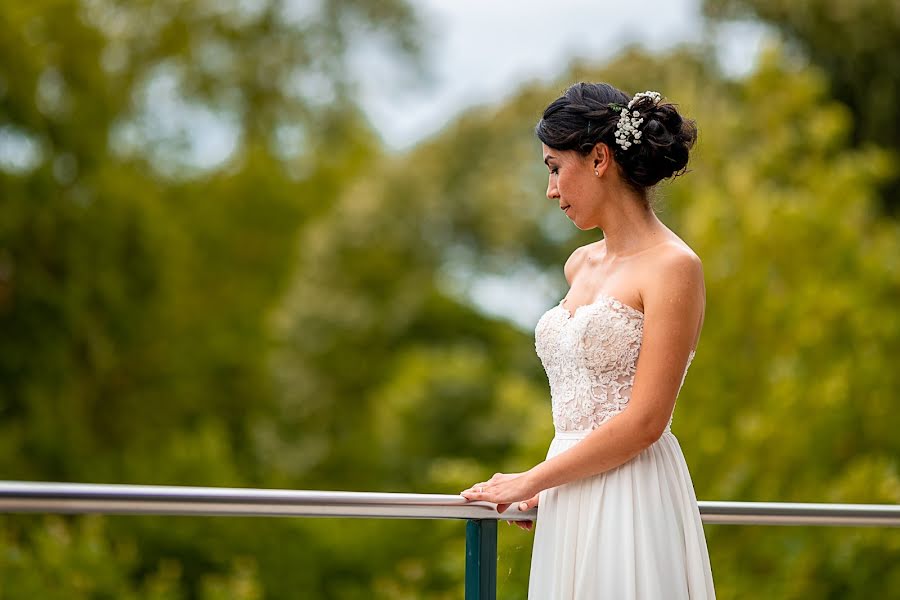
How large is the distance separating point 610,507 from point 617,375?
247 mm

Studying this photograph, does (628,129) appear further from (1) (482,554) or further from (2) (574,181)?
(1) (482,554)

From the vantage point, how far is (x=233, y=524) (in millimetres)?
12055

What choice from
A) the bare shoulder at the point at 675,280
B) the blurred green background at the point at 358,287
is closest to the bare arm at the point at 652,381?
the bare shoulder at the point at 675,280

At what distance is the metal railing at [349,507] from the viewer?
5.75 feet

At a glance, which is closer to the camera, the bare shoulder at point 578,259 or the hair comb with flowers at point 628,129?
the hair comb with flowers at point 628,129

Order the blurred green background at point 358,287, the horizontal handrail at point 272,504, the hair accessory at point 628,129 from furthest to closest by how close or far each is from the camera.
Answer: the blurred green background at point 358,287
the hair accessory at point 628,129
the horizontal handrail at point 272,504

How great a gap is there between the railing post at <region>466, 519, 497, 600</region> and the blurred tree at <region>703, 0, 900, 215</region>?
9.73 m

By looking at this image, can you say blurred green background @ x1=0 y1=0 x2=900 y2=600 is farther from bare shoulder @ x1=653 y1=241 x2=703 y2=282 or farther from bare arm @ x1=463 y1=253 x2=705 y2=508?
bare shoulder @ x1=653 y1=241 x2=703 y2=282

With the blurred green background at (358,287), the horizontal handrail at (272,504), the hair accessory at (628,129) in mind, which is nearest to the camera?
the horizontal handrail at (272,504)

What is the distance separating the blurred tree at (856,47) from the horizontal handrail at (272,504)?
938cm

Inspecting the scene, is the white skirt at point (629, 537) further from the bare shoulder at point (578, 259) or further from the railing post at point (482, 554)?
the bare shoulder at point (578, 259)

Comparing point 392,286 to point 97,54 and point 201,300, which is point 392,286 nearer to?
point 201,300

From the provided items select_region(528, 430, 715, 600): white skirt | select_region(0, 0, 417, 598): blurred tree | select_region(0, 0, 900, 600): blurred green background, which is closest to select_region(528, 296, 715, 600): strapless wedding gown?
select_region(528, 430, 715, 600): white skirt

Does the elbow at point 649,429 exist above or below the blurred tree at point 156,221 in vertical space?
below
